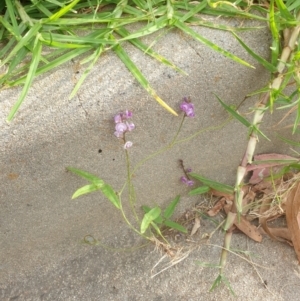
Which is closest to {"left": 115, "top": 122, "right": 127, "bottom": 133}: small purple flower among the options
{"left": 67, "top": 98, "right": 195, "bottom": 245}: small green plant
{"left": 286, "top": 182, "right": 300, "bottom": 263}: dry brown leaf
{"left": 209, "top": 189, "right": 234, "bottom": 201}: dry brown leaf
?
{"left": 67, "top": 98, "right": 195, "bottom": 245}: small green plant

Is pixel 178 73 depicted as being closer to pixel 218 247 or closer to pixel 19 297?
pixel 218 247

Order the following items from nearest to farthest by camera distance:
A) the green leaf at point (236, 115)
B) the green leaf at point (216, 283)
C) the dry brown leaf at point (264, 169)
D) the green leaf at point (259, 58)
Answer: the green leaf at point (259, 58), the green leaf at point (236, 115), the green leaf at point (216, 283), the dry brown leaf at point (264, 169)

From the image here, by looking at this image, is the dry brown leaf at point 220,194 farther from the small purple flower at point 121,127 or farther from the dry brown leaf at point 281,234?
the small purple flower at point 121,127

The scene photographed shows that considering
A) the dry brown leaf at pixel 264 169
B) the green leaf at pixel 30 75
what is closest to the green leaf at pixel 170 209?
the dry brown leaf at pixel 264 169

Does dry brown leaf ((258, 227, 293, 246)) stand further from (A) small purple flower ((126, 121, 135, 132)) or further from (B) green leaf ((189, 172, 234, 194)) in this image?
(A) small purple flower ((126, 121, 135, 132))

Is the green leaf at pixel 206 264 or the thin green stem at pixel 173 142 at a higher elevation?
the thin green stem at pixel 173 142
